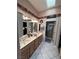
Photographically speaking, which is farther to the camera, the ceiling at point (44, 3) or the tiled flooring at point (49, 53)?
the ceiling at point (44, 3)

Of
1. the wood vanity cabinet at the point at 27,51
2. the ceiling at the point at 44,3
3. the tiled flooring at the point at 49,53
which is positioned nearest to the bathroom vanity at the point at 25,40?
the wood vanity cabinet at the point at 27,51

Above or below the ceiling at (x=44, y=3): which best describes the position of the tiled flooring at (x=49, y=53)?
below

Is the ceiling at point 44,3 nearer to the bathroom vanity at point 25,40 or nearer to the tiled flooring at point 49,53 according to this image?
the bathroom vanity at point 25,40

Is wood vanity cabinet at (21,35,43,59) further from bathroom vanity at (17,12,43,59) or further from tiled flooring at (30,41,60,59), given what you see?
tiled flooring at (30,41,60,59)

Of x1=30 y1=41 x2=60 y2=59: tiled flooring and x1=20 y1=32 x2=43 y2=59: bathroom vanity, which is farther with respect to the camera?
x1=20 y1=32 x2=43 y2=59: bathroom vanity

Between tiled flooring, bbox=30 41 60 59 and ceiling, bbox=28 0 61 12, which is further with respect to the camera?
ceiling, bbox=28 0 61 12

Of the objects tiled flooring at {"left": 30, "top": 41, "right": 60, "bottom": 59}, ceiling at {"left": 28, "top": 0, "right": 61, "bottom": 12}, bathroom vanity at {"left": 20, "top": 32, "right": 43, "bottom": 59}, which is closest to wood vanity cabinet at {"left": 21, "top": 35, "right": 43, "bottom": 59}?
bathroom vanity at {"left": 20, "top": 32, "right": 43, "bottom": 59}

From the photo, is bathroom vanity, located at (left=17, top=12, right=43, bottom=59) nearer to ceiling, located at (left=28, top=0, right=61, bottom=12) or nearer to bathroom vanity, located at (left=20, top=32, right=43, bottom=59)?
bathroom vanity, located at (left=20, top=32, right=43, bottom=59)

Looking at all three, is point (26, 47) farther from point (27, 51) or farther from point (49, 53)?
point (49, 53)

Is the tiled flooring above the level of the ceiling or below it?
below
